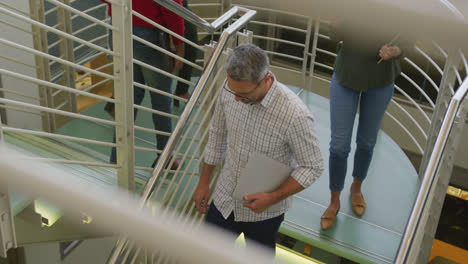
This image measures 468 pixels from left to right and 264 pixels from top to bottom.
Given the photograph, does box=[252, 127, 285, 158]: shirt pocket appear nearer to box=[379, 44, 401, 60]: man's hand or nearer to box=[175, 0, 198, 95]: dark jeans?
box=[379, 44, 401, 60]: man's hand

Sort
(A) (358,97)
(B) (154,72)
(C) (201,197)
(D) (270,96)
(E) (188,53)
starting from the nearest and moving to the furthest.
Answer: (D) (270,96), (C) (201,197), (A) (358,97), (B) (154,72), (E) (188,53)

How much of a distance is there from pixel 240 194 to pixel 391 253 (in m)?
1.05

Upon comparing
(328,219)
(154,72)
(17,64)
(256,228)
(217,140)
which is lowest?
(328,219)

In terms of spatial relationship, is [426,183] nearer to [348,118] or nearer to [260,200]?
[260,200]

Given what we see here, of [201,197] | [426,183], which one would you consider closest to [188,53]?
[201,197]

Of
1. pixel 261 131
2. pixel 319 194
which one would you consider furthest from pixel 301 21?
pixel 319 194

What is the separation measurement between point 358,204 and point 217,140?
42.9 inches

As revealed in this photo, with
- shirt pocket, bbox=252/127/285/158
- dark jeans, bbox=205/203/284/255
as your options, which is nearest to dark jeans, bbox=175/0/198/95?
dark jeans, bbox=205/203/284/255

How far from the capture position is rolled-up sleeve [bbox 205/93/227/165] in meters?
1.99

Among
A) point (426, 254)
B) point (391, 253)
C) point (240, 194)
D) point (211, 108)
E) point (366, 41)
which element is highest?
point (366, 41)

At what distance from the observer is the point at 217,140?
2.04m

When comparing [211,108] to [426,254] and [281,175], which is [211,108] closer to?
[281,175]

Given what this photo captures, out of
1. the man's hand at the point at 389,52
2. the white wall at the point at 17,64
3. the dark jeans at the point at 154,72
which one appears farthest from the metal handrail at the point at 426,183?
the white wall at the point at 17,64

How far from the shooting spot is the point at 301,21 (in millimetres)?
386
